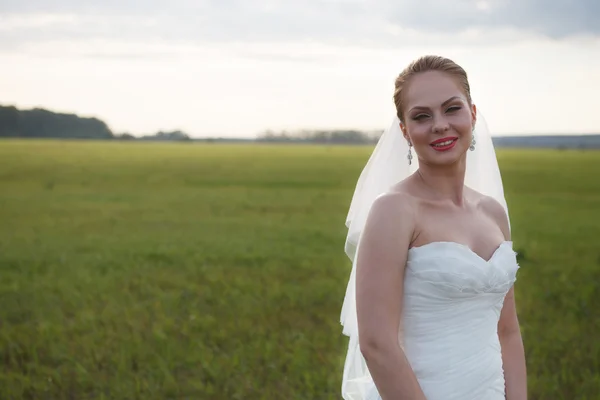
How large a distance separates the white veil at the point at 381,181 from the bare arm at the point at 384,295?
2.82ft

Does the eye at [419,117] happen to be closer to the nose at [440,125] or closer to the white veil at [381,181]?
the nose at [440,125]

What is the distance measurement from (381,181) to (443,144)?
3.08ft

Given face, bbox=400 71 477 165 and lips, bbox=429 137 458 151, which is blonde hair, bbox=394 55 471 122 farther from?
lips, bbox=429 137 458 151

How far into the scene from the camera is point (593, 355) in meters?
8.80

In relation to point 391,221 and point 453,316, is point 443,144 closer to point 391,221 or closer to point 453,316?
point 391,221

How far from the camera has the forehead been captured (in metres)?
3.11

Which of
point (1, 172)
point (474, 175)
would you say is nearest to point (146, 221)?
point (474, 175)

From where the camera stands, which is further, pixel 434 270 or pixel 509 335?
pixel 509 335

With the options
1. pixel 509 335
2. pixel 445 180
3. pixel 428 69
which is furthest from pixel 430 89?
pixel 509 335

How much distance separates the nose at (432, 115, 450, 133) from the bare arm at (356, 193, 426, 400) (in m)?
0.34

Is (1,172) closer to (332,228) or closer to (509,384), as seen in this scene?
(332,228)

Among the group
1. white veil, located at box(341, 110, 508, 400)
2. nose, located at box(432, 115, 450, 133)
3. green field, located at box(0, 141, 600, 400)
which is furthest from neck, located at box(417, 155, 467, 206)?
green field, located at box(0, 141, 600, 400)

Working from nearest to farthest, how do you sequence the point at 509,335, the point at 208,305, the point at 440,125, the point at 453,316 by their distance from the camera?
the point at 440,125
the point at 453,316
the point at 509,335
the point at 208,305

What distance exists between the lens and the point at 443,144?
3.14 m
